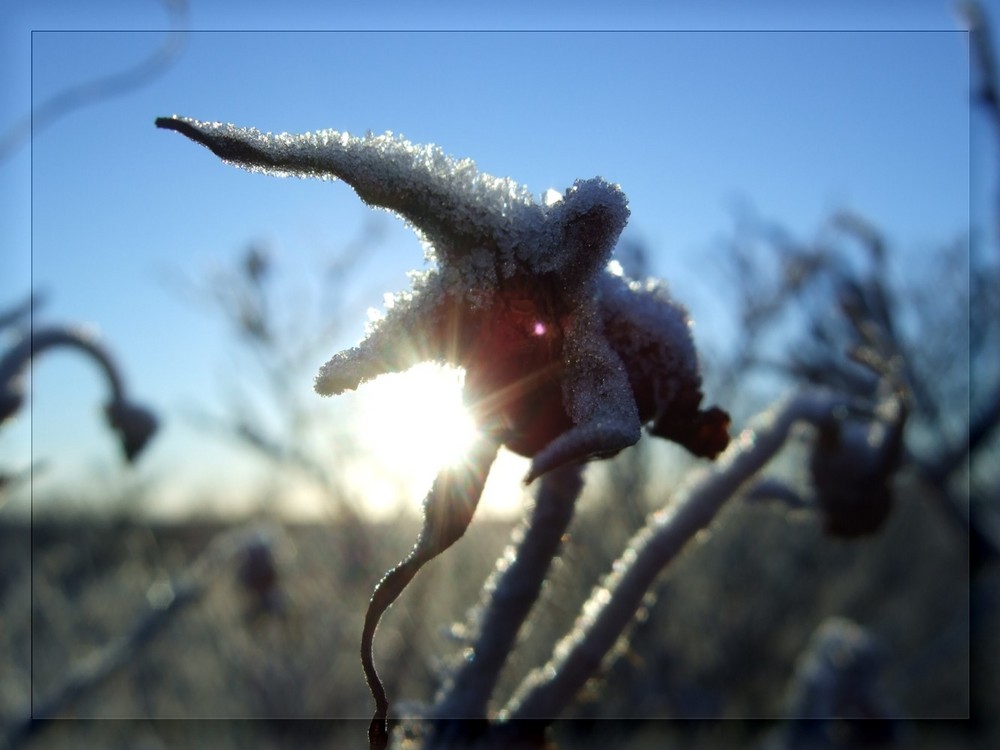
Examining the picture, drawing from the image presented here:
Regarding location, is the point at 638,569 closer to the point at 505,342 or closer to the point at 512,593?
the point at 512,593

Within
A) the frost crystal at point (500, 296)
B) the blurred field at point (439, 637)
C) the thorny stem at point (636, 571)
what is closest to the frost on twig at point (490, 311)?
A: the frost crystal at point (500, 296)

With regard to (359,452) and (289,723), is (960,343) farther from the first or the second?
(289,723)

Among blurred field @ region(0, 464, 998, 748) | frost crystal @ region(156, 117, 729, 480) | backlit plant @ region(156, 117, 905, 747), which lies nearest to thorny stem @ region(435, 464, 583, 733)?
backlit plant @ region(156, 117, 905, 747)

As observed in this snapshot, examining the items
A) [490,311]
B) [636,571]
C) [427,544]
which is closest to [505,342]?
[490,311]

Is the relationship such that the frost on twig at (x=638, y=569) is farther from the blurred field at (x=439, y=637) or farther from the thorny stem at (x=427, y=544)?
the blurred field at (x=439, y=637)

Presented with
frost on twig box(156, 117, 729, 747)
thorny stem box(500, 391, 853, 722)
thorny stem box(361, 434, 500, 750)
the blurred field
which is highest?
frost on twig box(156, 117, 729, 747)

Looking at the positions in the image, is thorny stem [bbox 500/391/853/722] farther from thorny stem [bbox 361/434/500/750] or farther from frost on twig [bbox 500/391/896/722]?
thorny stem [bbox 361/434/500/750]
